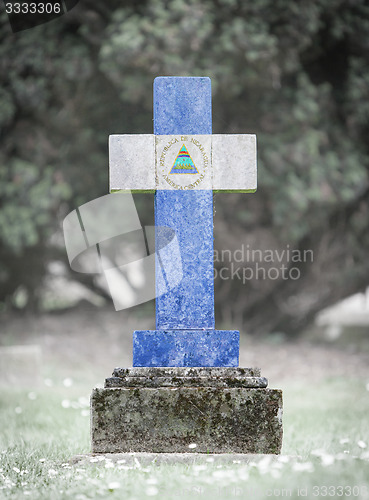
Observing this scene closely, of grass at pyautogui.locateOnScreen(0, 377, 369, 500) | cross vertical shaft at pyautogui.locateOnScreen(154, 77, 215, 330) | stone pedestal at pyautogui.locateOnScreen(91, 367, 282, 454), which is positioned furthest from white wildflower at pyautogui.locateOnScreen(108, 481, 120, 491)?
cross vertical shaft at pyautogui.locateOnScreen(154, 77, 215, 330)

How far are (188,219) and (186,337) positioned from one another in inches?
30.7

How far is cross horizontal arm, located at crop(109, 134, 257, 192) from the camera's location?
158 inches

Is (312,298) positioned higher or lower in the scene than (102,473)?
higher

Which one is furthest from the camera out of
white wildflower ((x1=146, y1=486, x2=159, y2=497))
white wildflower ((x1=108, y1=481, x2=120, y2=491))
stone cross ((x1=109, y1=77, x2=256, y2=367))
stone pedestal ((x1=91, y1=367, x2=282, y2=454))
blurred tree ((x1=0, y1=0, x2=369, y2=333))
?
blurred tree ((x1=0, y1=0, x2=369, y2=333))

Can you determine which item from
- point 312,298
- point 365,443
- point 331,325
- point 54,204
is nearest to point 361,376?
point 312,298

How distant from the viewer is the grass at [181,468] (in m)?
2.87

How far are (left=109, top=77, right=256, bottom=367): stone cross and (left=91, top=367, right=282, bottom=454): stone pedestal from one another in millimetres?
332

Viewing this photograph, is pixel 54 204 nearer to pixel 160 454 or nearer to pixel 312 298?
pixel 312 298

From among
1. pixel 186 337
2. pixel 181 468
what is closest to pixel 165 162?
pixel 186 337

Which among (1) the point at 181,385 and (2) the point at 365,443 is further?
(2) the point at 365,443

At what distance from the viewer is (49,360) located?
29.7 feet

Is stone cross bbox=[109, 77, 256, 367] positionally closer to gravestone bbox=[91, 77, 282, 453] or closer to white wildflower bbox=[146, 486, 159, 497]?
gravestone bbox=[91, 77, 282, 453]

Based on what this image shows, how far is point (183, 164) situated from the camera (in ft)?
13.2

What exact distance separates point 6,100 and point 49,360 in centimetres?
389
